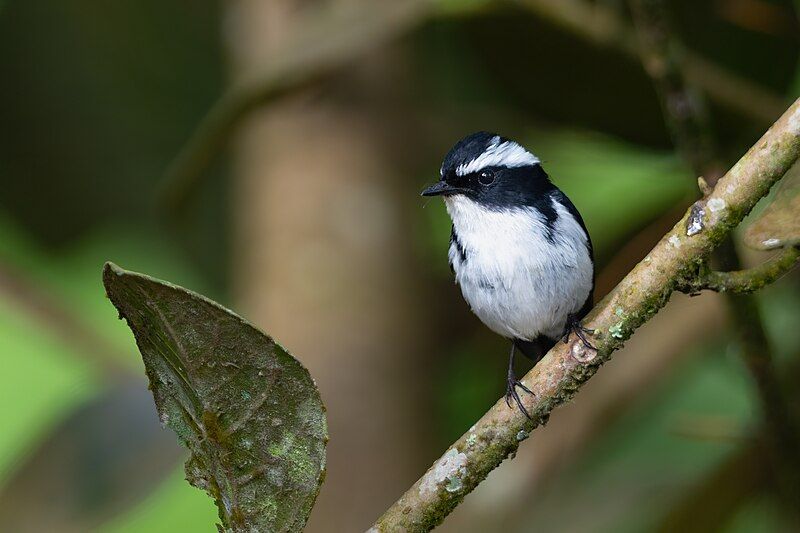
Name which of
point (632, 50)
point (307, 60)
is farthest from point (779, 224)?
point (307, 60)

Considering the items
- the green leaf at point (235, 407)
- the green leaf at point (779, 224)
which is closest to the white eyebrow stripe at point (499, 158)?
the green leaf at point (779, 224)

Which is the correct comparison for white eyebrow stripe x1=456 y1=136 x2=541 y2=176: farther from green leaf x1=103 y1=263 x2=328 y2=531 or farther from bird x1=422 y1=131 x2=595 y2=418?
green leaf x1=103 y1=263 x2=328 y2=531

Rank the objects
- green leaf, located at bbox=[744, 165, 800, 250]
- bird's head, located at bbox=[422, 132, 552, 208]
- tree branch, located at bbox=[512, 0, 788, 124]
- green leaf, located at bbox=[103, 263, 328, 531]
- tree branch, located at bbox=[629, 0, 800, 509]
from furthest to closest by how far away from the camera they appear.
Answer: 1. tree branch, located at bbox=[512, 0, 788, 124]
2. bird's head, located at bbox=[422, 132, 552, 208]
3. tree branch, located at bbox=[629, 0, 800, 509]
4. green leaf, located at bbox=[744, 165, 800, 250]
5. green leaf, located at bbox=[103, 263, 328, 531]

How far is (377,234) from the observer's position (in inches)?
101

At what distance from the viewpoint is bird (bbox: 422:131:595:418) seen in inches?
78.2

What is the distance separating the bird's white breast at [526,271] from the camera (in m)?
1.98

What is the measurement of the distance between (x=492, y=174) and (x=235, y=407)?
4.14 feet

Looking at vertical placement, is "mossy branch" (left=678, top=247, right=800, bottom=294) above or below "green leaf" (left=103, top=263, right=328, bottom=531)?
below

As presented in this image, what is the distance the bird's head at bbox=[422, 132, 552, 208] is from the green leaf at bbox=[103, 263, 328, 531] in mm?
1105

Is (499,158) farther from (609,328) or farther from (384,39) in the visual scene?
(609,328)

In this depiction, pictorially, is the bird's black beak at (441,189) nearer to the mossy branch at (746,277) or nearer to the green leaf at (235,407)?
the mossy branch at (746,277)

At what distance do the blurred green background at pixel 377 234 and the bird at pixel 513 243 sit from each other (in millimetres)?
232

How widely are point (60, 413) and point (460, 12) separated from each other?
137 centimetres

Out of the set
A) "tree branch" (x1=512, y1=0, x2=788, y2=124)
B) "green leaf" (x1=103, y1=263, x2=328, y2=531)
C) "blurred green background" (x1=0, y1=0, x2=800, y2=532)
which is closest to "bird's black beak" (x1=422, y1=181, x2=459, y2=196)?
"blurred green background" (x1=0, y1=0, x2=800, y2=532)
